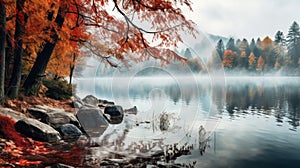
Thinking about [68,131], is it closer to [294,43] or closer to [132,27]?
[132,27]

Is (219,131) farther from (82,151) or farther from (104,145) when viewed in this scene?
(82,151)

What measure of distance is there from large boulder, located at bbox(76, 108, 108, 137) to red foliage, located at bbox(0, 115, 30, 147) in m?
3.83

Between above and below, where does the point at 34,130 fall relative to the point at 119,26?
below

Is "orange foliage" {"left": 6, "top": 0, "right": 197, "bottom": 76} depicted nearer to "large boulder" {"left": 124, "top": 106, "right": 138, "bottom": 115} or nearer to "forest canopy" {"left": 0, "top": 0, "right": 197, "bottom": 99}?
"forest canopy" {"left": 0, "top": 0, "right": 197, "bottom": 99}

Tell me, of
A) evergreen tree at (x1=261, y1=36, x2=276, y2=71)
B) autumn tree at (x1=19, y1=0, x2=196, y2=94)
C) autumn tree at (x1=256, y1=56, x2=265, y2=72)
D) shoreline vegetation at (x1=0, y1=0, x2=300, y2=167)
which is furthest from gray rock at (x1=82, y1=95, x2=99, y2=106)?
evergreen tree at (x1=261, y1=36, x2=276, y2=71)

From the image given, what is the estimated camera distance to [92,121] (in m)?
12.7

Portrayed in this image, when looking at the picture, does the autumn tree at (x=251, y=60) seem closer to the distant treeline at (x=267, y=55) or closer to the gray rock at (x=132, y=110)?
the distant treeline at (x=267, y=55)

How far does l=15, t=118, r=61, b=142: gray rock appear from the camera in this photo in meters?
7.88

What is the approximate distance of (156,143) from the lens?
399 inches

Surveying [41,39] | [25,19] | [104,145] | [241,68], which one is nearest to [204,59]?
[104,145]

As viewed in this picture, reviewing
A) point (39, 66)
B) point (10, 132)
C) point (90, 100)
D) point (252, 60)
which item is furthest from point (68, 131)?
point (252, 60)

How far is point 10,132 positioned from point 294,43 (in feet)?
321

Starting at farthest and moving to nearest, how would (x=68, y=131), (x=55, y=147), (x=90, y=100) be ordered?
(x=90, y=100), (x=68, y=131), (x=55, y=147)

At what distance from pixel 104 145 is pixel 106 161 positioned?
204 centimetres
